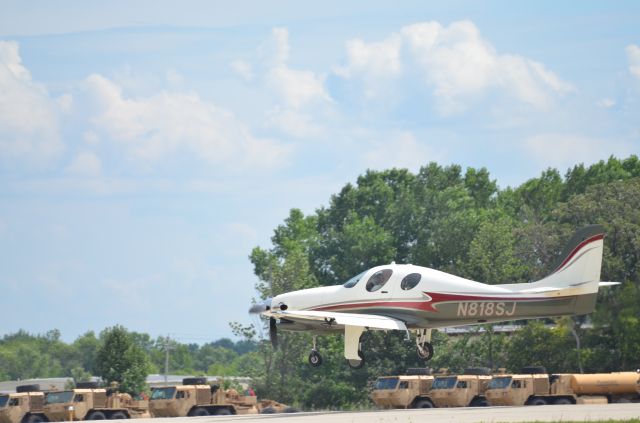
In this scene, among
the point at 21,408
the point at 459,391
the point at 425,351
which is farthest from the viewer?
the point at 21,408

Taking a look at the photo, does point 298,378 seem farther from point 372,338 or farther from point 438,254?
point 438,254

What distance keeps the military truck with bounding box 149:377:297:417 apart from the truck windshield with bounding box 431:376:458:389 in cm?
980

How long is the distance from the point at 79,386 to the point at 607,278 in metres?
33.4

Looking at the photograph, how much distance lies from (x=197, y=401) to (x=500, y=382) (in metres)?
14.8

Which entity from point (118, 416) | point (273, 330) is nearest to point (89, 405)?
point (118, 416)

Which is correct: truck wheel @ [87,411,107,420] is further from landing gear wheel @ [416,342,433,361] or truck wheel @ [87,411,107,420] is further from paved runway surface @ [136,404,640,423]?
landing gear wheel @ [416,342,433,361]

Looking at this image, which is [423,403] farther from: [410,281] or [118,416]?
[118,416]

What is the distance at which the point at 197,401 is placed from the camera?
209 feet

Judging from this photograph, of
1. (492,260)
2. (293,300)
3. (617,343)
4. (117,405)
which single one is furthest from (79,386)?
(492,260)

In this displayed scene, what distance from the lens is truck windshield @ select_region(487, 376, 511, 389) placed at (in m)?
59.9

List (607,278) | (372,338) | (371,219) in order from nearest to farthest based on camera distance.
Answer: (607,278) < (372,338) < (371,219)

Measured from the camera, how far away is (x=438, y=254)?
103m

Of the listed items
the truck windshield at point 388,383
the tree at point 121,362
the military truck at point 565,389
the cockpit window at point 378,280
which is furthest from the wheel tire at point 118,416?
the tree at point 121,362

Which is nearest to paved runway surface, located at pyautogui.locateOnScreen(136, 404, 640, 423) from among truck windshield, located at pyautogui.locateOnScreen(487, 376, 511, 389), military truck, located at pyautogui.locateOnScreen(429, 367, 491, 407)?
truck windshield, located at pyautogui.locateOnScreen(487, 376, 511, 389)
